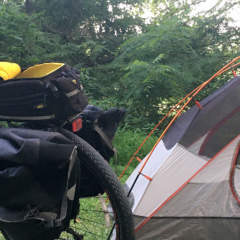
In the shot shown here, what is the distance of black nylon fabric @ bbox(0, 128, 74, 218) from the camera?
1.06 m

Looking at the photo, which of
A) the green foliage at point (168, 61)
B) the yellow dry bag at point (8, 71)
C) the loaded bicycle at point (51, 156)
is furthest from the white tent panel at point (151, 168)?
the green foliage at point (168, 61)

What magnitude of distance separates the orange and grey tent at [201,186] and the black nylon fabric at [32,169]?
87cm

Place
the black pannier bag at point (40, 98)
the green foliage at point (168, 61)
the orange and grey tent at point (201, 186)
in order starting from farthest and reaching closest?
1. the green foliage at point (168, 61)
2. the orange and grey tent at point (201, 186)
3. the black pannier bag at point (40, 98)

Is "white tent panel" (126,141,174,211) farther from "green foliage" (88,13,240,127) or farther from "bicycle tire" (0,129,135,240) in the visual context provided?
"green foliage" (88,13,240,127)

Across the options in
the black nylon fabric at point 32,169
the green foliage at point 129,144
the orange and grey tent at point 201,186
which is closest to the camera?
the black nylon fabric at point 32,169

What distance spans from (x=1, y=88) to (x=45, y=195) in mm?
527

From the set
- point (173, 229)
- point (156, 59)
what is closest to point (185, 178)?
point (173, 229)

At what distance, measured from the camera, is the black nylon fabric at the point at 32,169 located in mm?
1059

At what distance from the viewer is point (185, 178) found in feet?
6.37

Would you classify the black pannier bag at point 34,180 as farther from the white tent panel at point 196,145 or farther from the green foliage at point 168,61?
the green foliage at point 168,61

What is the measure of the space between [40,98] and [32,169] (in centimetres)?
36

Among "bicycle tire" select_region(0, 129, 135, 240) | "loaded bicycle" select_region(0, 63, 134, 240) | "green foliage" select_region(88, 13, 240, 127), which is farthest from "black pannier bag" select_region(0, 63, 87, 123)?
"green foliage" select_region(88, 13, 240, 127)

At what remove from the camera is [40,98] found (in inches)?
52.4

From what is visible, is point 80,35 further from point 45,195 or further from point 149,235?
point 45,195
